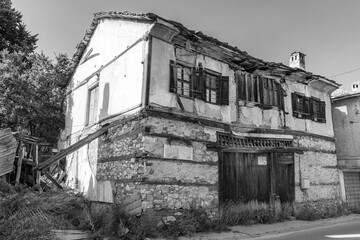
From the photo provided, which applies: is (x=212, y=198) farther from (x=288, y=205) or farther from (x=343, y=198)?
(x=343, y=198)

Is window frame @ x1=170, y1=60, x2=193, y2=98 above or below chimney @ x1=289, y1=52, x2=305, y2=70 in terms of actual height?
below

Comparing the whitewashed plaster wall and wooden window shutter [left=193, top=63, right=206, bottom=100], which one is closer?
the whitewashed plaster wall

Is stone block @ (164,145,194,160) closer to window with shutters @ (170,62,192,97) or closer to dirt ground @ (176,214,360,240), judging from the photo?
Answer: window with shutters @ (170,62,192,97)

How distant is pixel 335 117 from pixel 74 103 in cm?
1359

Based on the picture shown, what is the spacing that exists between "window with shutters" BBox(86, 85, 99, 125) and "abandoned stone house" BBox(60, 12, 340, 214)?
0.05 m

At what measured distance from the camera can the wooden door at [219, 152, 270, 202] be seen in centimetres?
998

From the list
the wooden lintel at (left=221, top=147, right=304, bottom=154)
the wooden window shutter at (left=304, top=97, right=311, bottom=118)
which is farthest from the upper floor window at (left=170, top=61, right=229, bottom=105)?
the wooden window shutter at (left=304, top=97, right=311, bottom=118)

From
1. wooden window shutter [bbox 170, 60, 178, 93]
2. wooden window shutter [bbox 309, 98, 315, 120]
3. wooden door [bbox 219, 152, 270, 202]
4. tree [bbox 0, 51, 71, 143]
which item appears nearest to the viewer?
wooden window shutter [bbox 170, 60, 178, 93]

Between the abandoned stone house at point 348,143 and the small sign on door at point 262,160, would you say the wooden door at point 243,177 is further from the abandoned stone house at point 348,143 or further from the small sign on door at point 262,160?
the abandoned stone house at point 348,143

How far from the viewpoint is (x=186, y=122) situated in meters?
9.20

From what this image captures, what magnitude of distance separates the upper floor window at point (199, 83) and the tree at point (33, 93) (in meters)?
7.65

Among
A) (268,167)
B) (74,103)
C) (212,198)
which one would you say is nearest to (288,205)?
(268,167)

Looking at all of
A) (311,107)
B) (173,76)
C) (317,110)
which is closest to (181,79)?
(173,76)

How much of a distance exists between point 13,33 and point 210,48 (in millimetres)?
13686
